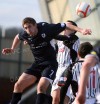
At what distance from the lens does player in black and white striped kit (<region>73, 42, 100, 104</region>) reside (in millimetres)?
5547

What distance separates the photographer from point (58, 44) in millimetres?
9609

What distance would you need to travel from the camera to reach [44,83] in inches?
309

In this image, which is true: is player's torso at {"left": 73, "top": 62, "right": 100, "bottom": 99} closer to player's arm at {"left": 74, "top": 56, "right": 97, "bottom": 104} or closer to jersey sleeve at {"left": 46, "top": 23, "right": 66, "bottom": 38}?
player's arm at {"left": 74, "top": 56, "right": 97, "bottom": 104}

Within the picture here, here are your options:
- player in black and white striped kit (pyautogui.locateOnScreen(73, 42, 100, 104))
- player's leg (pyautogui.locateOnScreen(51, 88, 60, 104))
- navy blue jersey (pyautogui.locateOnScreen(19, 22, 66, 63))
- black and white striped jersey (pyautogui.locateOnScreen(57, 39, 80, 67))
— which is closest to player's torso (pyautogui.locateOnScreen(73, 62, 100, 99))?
player in black and white striped kit (pyautogui.locateOnScreen(73, 42, 100, 104))

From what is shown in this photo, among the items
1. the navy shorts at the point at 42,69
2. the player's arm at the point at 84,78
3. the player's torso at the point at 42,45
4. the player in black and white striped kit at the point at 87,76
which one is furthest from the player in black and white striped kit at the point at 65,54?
the player's arm at the point at 84,78

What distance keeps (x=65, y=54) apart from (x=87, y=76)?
3.99 metres

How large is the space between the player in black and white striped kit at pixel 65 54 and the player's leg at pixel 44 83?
3.73 feet

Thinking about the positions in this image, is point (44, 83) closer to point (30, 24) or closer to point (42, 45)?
point (42, 45)

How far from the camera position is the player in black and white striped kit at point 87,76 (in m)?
5.55

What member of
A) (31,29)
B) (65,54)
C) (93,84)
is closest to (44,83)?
(31,29)

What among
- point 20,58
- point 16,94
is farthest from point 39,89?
point 20,58

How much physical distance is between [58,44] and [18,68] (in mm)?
11466

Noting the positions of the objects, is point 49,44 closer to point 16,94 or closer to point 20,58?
point 16,94

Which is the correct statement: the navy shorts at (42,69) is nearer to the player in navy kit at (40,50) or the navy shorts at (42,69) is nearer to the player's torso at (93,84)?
the player in navy kit at (40,50)
